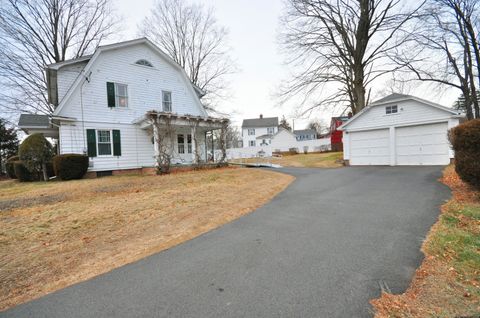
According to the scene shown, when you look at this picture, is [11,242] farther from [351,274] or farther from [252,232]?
[351,274]

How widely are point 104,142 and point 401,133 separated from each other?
18027 mm

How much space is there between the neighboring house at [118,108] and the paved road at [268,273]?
10.5 meters

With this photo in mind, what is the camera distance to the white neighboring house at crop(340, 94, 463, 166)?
1234cm

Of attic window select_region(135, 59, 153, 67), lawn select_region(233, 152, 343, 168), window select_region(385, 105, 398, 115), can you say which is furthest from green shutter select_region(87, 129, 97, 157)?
window select_region(385, 105, 398, 115)

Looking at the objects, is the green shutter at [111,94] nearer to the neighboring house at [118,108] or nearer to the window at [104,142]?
the neighboring house at [118,108]

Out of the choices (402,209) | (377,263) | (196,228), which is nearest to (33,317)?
(196,228)

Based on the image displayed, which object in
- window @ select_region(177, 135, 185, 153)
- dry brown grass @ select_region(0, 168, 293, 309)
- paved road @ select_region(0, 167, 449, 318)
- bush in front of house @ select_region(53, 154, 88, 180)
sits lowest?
paved road @ select_region(0, 167, 449, 318)

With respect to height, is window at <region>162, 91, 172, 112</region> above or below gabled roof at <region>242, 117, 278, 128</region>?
below

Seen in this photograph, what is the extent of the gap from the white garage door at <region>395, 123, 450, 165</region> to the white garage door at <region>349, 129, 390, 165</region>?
0.64 metres

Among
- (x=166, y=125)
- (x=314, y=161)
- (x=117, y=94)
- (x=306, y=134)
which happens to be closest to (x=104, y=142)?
(x=117, y=94)

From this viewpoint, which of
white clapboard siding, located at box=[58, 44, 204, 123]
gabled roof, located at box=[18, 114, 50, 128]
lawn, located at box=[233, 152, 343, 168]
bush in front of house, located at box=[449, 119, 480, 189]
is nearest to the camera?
bush in front of house, located at box=[449, 119, 480, 189]

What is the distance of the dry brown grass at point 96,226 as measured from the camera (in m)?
3.04

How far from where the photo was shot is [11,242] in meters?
4.11

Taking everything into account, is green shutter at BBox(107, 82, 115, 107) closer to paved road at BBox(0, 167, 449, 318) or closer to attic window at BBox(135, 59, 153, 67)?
attic window at BBox(135, 59, 153, 67)
